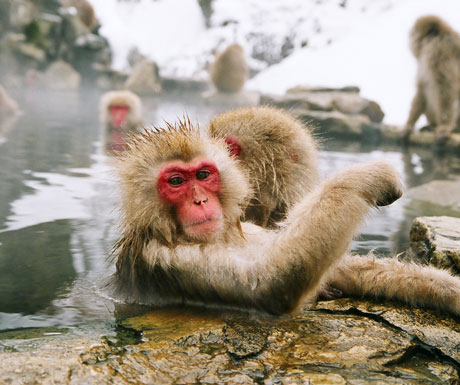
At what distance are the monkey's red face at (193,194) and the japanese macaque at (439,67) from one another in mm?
8531

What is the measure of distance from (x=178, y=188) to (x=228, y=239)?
1.13 ft

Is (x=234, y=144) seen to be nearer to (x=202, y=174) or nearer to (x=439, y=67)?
(x=202, y=174)

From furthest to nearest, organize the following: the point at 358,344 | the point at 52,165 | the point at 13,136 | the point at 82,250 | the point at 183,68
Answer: the point at 183,68, the point at 13,136, the point at 52,165, the point at 82,250, the point at 358,344

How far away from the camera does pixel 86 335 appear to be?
2186 mm

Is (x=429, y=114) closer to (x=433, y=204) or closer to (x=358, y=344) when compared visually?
(x=433, y=204)

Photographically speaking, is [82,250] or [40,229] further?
[40,229]

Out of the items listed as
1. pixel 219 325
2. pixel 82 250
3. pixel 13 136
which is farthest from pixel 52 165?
pixel 219 325

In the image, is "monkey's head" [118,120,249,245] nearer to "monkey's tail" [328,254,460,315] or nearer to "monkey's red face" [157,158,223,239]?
"monkey's red face" [157,158,223,239]

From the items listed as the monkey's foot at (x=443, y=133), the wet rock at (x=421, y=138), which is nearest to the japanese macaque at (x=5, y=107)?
the wet rock at (x=421, y=138)

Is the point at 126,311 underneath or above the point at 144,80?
underneath

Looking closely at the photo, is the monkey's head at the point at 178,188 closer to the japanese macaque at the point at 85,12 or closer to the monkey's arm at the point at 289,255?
the monkey's arm at the point at 289,255

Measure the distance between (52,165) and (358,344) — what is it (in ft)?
17.0

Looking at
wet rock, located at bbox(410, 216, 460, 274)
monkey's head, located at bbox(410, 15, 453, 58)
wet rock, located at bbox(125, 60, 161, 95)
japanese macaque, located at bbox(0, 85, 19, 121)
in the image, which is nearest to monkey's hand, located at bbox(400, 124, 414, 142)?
monkey's head, located at bbox(410, 15, 453, 58)

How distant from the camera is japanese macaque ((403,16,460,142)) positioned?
9805mm
